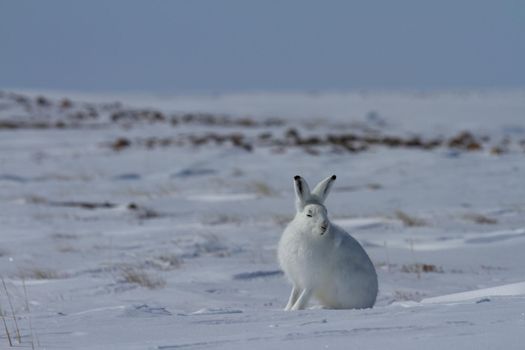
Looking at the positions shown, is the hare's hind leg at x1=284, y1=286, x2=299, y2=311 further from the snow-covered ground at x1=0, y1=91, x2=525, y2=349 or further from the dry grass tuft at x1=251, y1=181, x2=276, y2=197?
the dry grass tuft at x1=251, y1=181, x2=276, y2=197

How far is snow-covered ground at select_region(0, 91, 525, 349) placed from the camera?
4.67 m

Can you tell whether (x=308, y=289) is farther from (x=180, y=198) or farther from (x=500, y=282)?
(x=180, y=198)

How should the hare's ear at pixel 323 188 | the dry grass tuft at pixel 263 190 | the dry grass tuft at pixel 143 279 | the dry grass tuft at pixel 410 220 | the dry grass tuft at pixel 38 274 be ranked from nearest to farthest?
the hare's ear at pixel 323 188 < the dry grass tuft at pixel 143 279 < the dry grass tuft at pixel 38 274 < the dry grass tuft at pixel 410 220 < the dry grass tuft at pixel 263 190

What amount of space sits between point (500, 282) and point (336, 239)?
2.90 m

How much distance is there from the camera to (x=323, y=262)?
19.3ft

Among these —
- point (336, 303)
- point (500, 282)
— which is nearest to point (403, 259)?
point (500, 282)

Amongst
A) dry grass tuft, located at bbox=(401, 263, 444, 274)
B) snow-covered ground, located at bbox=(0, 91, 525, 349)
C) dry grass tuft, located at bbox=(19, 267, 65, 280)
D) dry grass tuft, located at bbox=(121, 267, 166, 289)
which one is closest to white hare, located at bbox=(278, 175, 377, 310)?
snow-covered ground, located at bbox=(0, 91, 525, 349)

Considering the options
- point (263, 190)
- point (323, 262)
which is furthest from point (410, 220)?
point (323, 262)

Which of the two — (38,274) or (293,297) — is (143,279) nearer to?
(38,274)

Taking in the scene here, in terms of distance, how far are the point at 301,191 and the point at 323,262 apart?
18.0 inches

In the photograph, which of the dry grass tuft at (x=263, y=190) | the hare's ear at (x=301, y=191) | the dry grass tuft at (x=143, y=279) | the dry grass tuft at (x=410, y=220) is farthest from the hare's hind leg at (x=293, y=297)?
the dry grass tuft at (x=263, y=190)

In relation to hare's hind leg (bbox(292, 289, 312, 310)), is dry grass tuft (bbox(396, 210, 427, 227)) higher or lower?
lower

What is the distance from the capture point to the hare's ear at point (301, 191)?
227 inches

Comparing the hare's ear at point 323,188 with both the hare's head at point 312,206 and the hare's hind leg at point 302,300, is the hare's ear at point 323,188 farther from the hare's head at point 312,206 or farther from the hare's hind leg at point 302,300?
the hare's hind leg at point 302,300
